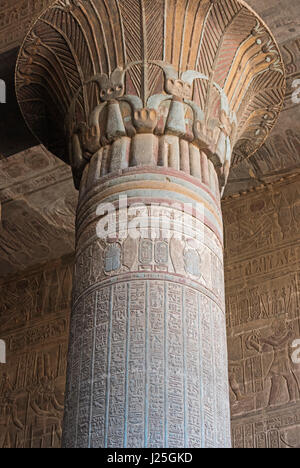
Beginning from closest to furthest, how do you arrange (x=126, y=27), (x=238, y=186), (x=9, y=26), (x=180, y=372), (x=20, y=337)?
(x=180, y=372) → (x=126, y=27) → (x=9, y=26) → (x=238, y=186) → (x=20, y=337)

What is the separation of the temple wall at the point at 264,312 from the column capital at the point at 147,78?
2345mm

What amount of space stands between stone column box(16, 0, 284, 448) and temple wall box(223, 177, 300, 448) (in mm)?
1961

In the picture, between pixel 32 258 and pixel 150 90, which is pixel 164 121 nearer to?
pixel 150 90

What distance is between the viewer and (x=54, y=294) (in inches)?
358

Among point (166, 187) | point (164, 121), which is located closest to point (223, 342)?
point (166, 187)

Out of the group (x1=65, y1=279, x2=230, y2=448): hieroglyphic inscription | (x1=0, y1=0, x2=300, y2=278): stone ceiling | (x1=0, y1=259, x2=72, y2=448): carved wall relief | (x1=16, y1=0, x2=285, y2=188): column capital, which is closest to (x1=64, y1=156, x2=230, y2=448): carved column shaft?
(x1=65, y1=279, x2=230, y2=448): hieroglyphic inscription

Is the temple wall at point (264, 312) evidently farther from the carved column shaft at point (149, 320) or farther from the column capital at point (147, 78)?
the carved column shaft at point (149, 320)

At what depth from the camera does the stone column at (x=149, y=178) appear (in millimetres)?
3719

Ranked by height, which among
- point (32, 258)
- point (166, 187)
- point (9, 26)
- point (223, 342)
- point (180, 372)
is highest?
point (9, 26)

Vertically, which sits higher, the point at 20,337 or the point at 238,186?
the point at 238,186

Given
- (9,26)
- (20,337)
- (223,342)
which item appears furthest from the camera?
(20,337)

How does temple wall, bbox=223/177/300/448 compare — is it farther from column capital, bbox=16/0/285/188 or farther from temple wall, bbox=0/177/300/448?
column capital, bbox=16/0/285/188

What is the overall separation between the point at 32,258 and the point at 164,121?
5007 millimetres

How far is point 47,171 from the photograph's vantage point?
843 cm
